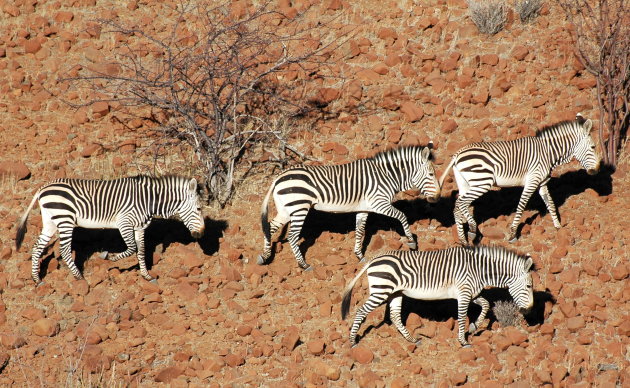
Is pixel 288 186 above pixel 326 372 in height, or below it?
above

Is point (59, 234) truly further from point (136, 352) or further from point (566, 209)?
point (566, 209)

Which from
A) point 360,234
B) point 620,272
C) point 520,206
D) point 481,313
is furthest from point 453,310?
point 620,272

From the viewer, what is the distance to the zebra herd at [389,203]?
11992 millimetres

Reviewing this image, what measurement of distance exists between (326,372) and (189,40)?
887 cm

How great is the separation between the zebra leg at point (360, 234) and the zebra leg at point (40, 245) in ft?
14.8

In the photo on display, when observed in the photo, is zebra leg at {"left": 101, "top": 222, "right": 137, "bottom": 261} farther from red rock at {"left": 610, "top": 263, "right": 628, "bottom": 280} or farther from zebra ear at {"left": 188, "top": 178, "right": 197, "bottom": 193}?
red rock at {"left": 610, "top": 263, "right": 628, "bottom": 280}

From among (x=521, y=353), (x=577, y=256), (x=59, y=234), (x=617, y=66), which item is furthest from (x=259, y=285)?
(x=617, y=66)

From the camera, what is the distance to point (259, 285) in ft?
43.7

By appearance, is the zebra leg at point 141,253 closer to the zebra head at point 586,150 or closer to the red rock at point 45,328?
the red rock at point 45,328

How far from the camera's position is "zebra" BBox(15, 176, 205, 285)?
13016mm

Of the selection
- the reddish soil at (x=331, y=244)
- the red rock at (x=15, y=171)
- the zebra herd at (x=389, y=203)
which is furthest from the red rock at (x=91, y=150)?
the zebra herd at (x=389, y=203)

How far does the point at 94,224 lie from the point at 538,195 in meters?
7.45

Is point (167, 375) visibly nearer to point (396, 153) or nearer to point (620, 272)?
point (396, 153)

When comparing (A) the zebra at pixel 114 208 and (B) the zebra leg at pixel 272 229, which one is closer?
(A) the zebra at pixel 114 208
